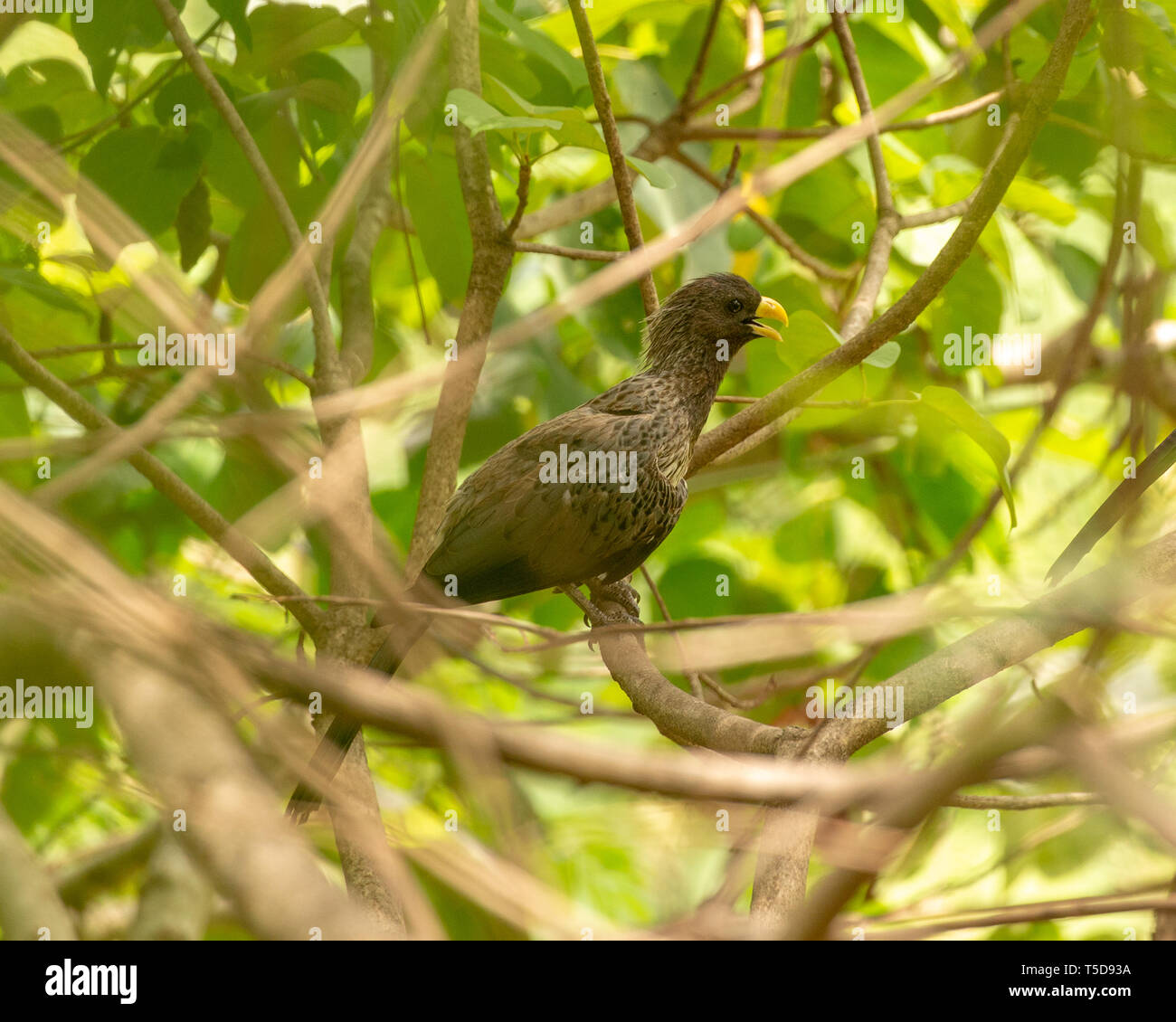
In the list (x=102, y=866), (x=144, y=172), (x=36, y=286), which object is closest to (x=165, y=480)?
(x=36, y=286)

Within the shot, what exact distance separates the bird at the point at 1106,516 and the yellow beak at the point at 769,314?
2238mm

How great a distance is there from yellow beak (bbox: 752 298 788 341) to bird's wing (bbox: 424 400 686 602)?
810 mm

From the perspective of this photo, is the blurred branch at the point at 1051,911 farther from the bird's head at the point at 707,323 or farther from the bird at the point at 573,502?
the bird's head at the point at 707,323

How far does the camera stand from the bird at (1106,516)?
174 cm

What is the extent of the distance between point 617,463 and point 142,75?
2445 millimetres

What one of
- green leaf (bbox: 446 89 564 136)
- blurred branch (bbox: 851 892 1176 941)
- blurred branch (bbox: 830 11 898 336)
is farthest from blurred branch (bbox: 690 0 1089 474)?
blurred branch (bbox: 851 892 1176 941)

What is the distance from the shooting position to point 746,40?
496 centimetres

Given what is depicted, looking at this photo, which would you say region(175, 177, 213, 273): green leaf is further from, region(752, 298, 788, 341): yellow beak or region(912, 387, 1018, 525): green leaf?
region(912, 387, 1018, 525): green leaf

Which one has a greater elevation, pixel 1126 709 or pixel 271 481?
pixel 271 481

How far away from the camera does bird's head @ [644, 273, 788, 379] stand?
428 cm

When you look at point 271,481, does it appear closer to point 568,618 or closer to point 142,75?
point 568,618

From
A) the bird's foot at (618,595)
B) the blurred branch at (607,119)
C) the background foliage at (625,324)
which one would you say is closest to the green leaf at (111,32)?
the background foliage at (625,324)
